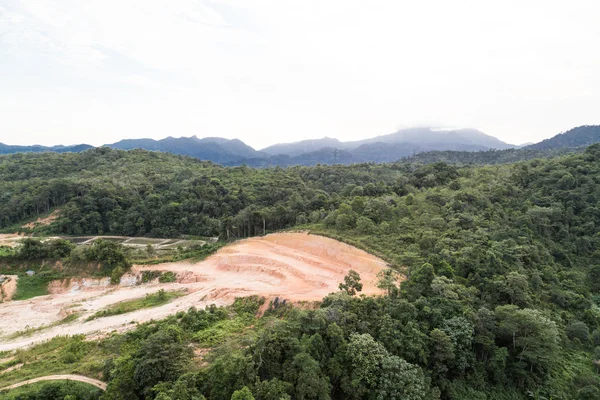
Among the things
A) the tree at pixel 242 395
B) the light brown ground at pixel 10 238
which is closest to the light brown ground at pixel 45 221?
the light brown ground at pixel 10 238

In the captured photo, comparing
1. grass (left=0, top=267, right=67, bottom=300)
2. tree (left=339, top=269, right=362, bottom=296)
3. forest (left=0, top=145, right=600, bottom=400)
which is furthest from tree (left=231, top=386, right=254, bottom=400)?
grass (left=0, top=267, right=67, bottom=300)

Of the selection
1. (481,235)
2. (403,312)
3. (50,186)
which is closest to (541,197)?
(481,235)

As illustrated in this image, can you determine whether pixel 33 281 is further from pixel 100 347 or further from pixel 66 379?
pixel 66 379

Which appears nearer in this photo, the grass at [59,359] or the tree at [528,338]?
the grass at [59,359]

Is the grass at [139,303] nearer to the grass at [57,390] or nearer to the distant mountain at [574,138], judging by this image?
the grass at [57,390]

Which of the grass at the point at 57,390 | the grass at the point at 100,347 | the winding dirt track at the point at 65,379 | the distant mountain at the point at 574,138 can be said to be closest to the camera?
the grass at the point at 57,390

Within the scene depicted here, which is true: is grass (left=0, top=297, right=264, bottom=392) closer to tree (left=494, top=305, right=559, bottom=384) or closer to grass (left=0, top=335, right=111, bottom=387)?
grass (left=0, top=335, right=111, bottom=387)

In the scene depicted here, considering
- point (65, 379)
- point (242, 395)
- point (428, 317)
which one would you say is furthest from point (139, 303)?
point (428, 317)
